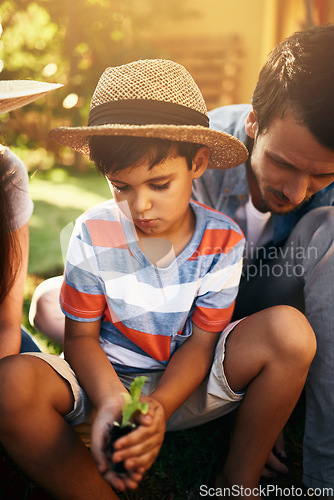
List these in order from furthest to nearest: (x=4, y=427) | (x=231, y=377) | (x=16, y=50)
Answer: (x=16, y=50), (x=231, y=377), (x=4, y=427)

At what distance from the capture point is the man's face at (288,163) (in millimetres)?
1577

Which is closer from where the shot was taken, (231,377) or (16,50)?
(231,377)

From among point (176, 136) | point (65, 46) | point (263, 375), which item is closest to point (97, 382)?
point (263, 375)

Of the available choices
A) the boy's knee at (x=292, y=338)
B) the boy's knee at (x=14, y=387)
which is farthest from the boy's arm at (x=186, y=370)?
the boy's knee at (x=14, y=387)

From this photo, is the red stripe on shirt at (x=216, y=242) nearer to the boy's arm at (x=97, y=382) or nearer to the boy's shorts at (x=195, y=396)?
the boy's shorts at (x=195, y=396)

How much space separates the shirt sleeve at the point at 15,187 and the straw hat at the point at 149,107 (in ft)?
0.96

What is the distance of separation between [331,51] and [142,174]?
84 centimetres

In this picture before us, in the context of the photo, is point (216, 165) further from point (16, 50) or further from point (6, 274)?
point (16, 50)

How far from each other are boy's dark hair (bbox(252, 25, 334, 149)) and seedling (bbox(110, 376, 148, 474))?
1.04 meters

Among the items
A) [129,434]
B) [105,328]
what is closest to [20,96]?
[105,328]

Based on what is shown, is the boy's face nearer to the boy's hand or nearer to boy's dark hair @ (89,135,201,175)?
boy's dark hair @ (89,135,201,175)

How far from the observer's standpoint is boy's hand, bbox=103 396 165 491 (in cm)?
113

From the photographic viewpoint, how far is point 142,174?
4.66 feet

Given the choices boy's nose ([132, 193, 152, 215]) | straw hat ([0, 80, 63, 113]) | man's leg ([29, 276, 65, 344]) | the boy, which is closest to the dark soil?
the boy
